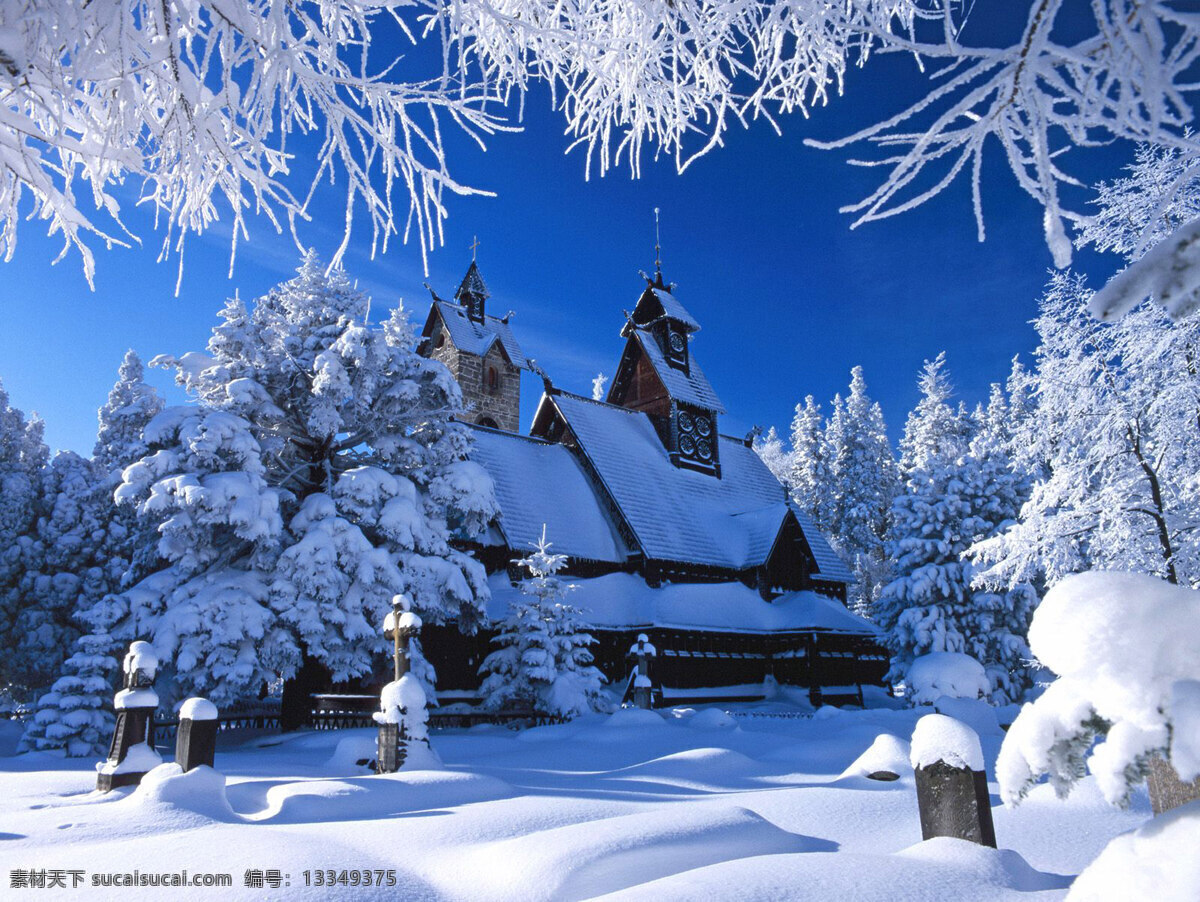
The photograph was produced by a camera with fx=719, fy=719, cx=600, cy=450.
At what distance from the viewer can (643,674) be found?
55.2 ft

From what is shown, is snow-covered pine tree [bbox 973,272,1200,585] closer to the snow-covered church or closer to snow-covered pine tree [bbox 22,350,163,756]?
the snow-covered church

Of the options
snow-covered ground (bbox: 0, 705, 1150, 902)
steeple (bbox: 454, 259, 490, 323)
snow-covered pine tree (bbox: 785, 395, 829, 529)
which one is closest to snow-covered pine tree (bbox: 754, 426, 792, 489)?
snow-covered pine tree (bbox: 785, 395, 829, 529)

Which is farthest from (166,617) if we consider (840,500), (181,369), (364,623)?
(840,500)

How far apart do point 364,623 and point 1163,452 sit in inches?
536

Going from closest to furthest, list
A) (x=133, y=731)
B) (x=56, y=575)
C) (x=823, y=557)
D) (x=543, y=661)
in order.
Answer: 1. (x=133, y=731)
2. (x=543, y=661)
3. (x=56, y=575)
4. (x=823, y=557)

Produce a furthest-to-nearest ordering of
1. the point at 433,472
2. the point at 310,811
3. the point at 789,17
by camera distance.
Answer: the point at 433,472 < the point at 310,811 < the point at 789,17

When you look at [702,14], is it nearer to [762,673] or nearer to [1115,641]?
[1115,641]

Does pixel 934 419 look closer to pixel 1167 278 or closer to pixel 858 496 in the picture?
pixel 858 496

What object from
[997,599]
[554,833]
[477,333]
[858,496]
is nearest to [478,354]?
[477,333]

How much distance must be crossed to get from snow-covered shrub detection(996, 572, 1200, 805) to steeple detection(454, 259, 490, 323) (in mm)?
33636

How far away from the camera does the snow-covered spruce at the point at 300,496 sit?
43.3 ft

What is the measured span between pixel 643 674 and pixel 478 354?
59.3ft

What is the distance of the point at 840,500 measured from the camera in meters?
43.9

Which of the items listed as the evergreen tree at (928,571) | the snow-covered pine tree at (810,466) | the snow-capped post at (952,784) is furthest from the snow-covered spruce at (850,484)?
the snow-capped post at (952,784)
